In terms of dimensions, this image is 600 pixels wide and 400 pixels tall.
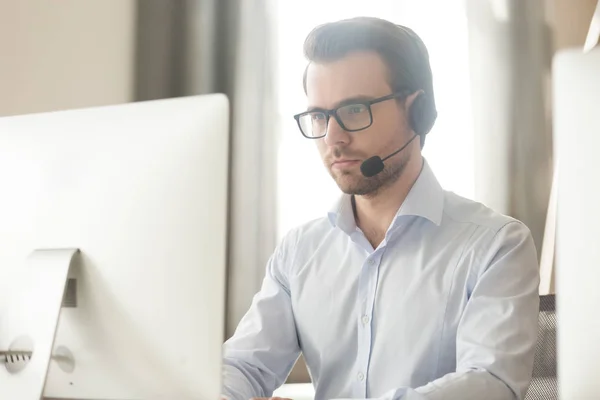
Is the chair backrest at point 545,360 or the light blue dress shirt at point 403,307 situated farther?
the chair backrest at point 545,360

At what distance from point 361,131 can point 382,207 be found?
0.55ft

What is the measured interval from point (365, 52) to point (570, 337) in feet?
3.16

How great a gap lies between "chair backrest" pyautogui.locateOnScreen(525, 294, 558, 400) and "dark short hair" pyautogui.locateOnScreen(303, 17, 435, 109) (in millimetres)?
541

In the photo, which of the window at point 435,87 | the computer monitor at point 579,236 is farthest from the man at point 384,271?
the window at point 435,87

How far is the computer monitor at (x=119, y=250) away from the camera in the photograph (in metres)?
0.79

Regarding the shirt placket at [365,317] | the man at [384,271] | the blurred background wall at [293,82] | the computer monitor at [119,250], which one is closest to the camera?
the computer monitor at [119,250]

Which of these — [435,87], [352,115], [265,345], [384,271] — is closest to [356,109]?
[352,115]

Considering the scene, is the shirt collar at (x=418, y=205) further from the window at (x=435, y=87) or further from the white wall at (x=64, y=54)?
the white wall at (x=64, y=54)

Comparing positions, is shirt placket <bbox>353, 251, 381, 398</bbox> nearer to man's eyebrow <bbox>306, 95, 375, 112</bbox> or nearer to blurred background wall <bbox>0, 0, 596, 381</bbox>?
man's eyebrow <bbox>306, 95, 375, 112</bbox>

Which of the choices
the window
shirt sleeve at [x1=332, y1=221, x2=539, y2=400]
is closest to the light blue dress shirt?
shirt sleeve at [x1=332, y1=221, x2=539, y2=400]

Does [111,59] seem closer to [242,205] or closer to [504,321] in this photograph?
[242,205]

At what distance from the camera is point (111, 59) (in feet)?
8.11

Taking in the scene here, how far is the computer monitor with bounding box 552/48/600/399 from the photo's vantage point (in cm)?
65

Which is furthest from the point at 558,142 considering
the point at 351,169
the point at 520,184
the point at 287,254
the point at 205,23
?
the point at 205,23
